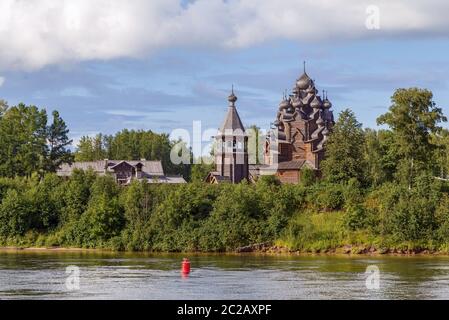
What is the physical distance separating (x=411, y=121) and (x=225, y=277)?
124 ft

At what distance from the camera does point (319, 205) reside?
8519cm

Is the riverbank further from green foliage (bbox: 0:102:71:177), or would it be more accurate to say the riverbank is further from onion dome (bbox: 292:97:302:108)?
onion dome (bbox: 292:97:302:108)

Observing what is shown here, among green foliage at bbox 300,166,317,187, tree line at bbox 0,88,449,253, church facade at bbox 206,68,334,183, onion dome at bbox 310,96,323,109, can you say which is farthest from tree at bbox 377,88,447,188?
onion dome at bbox 310,96,323,109

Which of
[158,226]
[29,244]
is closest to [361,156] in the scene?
[158,226]

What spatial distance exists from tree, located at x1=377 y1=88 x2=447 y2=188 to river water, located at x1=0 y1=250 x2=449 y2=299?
→ 15680mm

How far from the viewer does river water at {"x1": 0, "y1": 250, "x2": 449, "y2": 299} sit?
45.2m

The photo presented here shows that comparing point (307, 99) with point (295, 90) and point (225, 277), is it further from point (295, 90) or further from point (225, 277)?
point (225, 277)

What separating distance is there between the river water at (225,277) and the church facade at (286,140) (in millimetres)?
34039

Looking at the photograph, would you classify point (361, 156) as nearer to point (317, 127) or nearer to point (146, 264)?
point (317, 127)

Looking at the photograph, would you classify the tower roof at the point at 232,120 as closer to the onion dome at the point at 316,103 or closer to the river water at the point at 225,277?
the onion dome at the point at 316,103

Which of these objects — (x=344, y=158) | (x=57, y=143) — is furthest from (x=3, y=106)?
(x=344, y=158)
